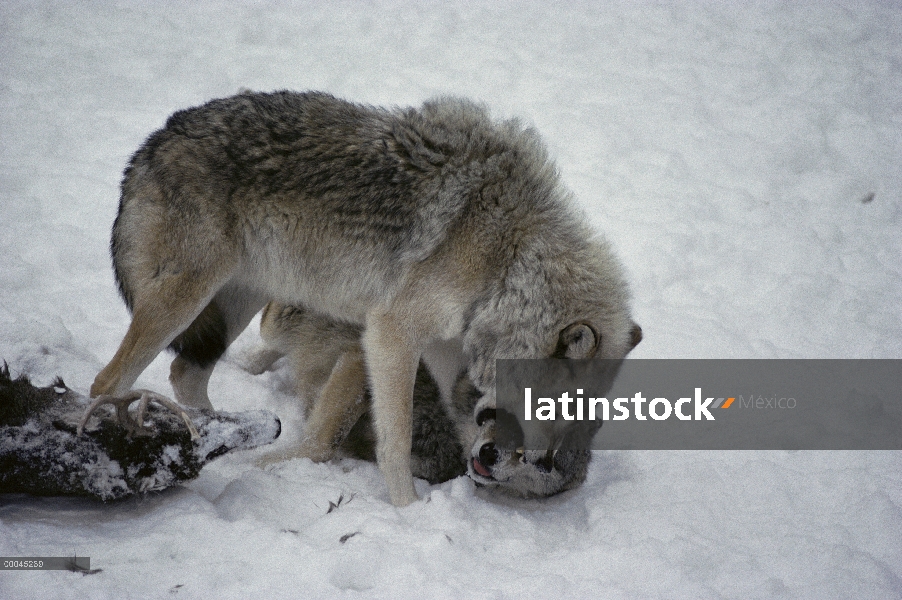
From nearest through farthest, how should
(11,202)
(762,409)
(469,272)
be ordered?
(469,272) → (762,409) → (11,202)

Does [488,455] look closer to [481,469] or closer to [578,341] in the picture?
[481,469]

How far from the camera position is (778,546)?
3.27 m

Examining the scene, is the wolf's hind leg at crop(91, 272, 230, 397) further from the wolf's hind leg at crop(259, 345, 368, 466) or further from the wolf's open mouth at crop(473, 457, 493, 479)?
the wolf's open mouth at crop(473, 457, 493, 479)

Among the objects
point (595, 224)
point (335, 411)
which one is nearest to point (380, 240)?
point (335, 411)

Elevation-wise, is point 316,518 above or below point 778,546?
below

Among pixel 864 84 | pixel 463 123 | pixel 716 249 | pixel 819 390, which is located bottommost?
pixel 819 390

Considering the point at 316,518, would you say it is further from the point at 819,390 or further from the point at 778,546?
the point at 819,390

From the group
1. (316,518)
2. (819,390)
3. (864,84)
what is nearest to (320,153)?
(316,518)

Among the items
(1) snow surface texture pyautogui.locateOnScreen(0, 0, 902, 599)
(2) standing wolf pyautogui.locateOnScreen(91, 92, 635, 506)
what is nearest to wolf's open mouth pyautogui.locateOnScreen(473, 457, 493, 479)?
(1) snow surface texture pyautogui.locateOnScreen(0, 0, 902, 599)

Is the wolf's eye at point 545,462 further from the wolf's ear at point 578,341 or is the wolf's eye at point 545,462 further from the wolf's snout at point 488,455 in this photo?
the wolf's ear at point 578,341

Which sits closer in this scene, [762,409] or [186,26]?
[762,409]

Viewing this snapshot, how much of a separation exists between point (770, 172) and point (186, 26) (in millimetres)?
6308

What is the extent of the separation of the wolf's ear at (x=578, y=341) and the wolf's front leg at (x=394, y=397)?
0.75 metres

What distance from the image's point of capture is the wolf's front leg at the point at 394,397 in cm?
355
